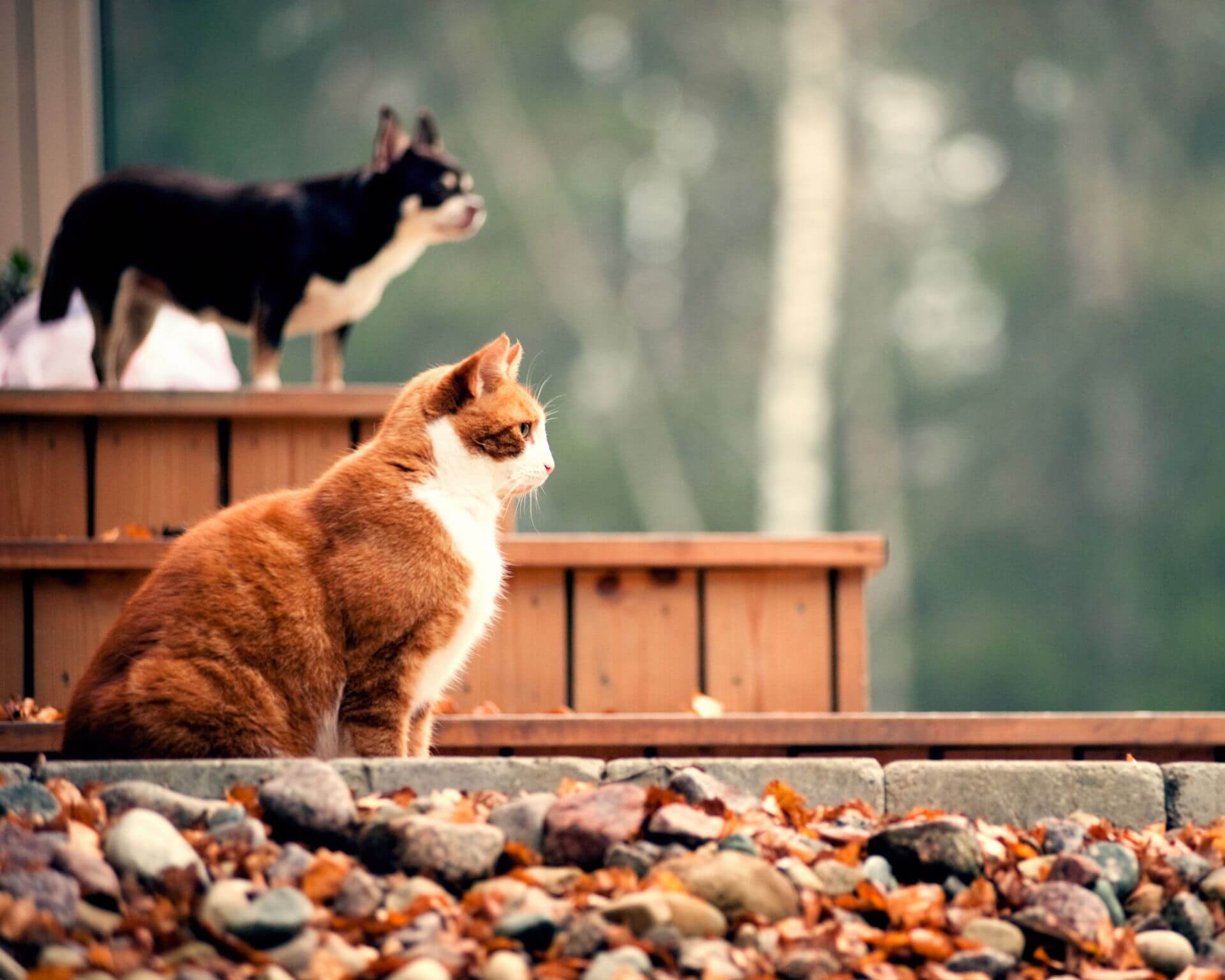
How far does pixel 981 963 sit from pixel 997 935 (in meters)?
0.07

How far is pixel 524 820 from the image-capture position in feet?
7.55

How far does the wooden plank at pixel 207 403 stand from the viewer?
4.01 metres

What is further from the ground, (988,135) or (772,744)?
(988,135)

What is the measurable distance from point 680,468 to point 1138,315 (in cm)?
453

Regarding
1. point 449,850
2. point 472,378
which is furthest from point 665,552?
point 449,850

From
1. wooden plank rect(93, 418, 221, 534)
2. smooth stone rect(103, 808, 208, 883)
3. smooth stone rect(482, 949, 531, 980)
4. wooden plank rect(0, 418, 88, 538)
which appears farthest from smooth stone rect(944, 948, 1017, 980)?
wooden plank rect(0, 418, 88, 538)

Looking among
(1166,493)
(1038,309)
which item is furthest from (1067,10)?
(1166,493)

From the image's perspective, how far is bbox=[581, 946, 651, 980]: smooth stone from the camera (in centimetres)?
198

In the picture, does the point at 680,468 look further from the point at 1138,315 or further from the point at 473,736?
the point at 473,736

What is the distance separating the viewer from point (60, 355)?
207 inches

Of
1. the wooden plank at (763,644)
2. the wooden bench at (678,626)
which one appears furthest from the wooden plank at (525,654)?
the wooden plank at (763,644)

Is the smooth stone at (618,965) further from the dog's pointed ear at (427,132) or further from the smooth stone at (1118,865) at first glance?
the dog's pointed ear at (427,132)

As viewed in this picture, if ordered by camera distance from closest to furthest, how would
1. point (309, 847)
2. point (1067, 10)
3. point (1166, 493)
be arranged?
point (309, 847)
point (1166, 493)
point (1067, 10)

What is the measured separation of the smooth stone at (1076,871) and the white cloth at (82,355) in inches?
131
